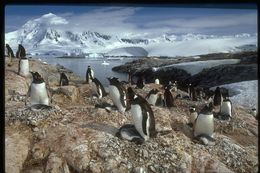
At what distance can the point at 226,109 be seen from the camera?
3602mm

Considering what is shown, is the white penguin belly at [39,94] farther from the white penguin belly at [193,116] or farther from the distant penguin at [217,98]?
the distant penguin at [217,98]

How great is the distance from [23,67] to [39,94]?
265 millimetres

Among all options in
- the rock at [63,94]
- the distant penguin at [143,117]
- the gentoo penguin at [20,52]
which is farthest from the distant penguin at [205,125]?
the gentoo penguin at [20,52]

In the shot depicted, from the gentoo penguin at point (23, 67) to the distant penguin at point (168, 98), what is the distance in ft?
3.93

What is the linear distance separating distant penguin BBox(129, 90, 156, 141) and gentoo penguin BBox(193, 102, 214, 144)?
0.37m

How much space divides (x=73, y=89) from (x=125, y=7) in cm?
85

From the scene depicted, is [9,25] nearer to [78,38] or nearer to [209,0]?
[78,38]

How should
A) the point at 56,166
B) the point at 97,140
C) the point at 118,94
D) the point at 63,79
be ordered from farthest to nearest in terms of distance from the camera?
1. the point at 63,79
2. the point at 118,94
3. the point at 97,140
4. the point at 56,166

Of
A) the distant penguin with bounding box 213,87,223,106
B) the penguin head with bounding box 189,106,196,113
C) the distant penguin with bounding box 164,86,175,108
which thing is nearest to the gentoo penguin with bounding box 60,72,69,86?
the distant penguin with bounding box 164,86,175,108

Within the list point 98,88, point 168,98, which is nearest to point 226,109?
point 168,98

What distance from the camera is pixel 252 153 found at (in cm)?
354

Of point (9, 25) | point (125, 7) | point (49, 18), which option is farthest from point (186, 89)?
point (9, 25)

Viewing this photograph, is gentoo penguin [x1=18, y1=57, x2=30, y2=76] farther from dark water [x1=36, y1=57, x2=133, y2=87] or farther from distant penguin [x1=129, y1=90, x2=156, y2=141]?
distant penguin [x1=129, y1=90, x2=156, y2=141]

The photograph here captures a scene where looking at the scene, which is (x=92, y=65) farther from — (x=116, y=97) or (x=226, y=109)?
(x=226, y=109)
